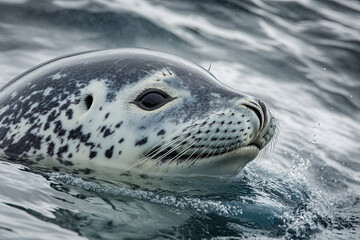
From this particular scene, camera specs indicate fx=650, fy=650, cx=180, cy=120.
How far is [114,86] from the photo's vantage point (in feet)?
15.2

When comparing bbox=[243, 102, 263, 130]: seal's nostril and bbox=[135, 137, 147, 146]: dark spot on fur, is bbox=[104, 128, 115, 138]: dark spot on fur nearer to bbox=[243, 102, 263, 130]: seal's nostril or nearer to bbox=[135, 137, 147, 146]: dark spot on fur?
bbox=[135, 137, 147, 146]: dark spot on fur

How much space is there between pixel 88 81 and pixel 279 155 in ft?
8.30

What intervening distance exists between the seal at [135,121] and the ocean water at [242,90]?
0.48 feet

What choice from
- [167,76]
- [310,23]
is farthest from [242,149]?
[310,23]

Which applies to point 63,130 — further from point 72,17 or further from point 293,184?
point 72,17

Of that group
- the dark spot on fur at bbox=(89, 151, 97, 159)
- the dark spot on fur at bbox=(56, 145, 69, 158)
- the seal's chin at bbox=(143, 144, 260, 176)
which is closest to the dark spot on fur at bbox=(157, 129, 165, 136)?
the seal's chin at bbox=(143, 144, 260, 176)

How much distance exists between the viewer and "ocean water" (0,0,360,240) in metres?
4.09

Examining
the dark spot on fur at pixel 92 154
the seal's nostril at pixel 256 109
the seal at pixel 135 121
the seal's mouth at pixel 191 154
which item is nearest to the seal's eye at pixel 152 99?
the seal at pixel 135 121

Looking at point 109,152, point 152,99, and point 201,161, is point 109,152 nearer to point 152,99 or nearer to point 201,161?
point 152,99

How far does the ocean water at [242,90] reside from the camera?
4.09 meters

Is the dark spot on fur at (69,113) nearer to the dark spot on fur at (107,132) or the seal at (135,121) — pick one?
the seal at (135,121)

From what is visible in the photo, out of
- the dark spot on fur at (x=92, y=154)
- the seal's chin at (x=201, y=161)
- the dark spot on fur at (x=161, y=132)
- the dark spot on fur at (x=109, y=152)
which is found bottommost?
the dark spot on fur at (x=92, y=154)

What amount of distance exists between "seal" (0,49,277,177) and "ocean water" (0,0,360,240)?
15 centimetres

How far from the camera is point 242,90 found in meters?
7.93
